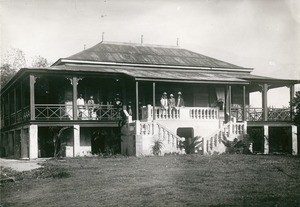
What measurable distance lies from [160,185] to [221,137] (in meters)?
11.4

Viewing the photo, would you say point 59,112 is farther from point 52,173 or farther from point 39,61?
point 39,61

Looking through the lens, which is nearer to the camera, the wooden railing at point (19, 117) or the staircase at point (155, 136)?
the staircase at point (155, 136)

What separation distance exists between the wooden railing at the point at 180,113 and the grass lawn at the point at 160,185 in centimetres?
662

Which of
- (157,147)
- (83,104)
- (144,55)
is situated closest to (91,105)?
(83,104)

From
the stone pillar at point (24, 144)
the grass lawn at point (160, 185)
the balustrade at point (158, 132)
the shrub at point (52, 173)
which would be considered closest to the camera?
the grass lawn at point (160, 185)

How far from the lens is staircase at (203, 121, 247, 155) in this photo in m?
22.2

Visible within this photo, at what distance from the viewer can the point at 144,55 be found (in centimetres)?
3158

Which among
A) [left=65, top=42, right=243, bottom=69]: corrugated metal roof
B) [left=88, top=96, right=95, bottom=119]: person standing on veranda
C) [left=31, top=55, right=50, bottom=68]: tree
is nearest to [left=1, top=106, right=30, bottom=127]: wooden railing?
[left=88, top=96, right=95, bottom=119]: person standing on veranda

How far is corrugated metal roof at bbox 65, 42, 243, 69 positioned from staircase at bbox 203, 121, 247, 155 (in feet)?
27.5

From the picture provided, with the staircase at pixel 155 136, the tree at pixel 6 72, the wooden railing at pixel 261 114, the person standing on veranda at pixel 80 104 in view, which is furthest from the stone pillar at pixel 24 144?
the tree at pixel 6 72

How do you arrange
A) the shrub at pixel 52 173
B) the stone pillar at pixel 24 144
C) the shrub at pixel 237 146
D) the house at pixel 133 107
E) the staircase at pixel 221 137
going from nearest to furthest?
the shrub at pixel 52 173 → the staircase at pixel 221 137 → the shrub at pixel 237 146 → the house at pixel 133 107 → the stone pillar at pixel 24 144

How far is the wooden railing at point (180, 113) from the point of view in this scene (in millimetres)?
23411

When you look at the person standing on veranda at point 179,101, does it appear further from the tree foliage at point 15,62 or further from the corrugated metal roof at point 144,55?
the tree foliage at point 15,62

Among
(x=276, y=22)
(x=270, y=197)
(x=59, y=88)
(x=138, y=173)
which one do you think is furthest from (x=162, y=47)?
(x=270, y=197)
